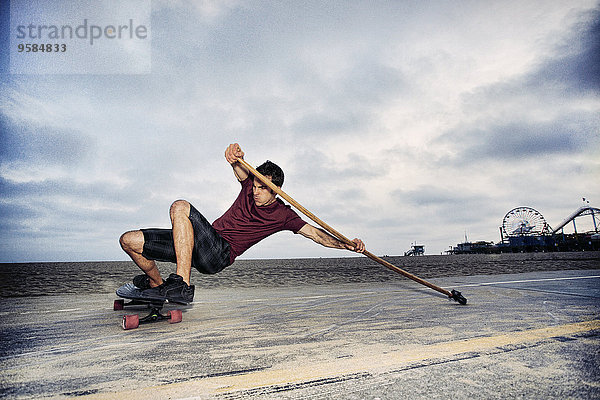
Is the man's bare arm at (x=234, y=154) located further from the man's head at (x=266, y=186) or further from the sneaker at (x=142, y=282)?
the sneaker at (x=142, y=282)

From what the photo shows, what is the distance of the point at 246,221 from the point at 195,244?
2.43 ft

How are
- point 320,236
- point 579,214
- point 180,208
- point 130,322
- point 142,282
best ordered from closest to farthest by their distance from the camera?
point 130,322, point 180,208, point 142,282, point 320,236, point 579,214

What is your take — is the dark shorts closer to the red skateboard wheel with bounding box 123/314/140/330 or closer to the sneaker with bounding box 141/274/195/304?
the sneaker with bounding box 141/274/195/304

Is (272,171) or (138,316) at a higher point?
(272,171)

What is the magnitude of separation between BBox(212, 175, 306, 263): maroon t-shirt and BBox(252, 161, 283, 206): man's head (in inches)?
2.9

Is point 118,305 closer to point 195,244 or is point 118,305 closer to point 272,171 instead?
point 195,244

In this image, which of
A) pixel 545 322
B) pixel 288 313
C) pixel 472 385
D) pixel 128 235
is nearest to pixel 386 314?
pixel 288 313

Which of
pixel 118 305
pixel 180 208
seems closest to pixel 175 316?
pixel 180 208

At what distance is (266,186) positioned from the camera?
4.23m

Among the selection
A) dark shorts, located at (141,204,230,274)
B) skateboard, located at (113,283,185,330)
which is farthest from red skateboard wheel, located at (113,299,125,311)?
dark shorts, located at (141,204,230,274)

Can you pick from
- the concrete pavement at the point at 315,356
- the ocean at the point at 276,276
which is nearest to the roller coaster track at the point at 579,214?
the ocean at the point at 276,276

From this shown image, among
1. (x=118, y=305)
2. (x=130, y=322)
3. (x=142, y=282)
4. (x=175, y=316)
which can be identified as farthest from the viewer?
(x=118, y=305)

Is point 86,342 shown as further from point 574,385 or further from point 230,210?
point 574,385

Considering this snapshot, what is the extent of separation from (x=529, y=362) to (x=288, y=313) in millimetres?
2623
